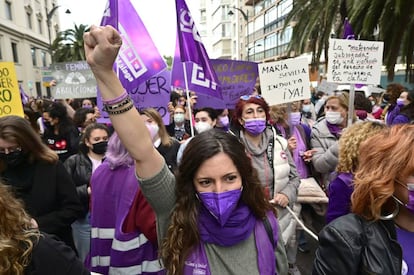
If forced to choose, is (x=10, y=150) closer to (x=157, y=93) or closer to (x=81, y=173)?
(x=81, y=173)

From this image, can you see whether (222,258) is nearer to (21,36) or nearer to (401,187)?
(401,187)

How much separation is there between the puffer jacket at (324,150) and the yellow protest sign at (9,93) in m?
3.18

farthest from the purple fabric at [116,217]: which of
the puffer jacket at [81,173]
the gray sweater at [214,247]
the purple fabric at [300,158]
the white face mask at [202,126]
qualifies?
the purple fabric at [300,158]

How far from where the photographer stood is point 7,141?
2402 mm

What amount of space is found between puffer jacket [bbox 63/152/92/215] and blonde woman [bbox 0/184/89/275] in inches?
81.0

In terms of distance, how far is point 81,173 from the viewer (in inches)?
138

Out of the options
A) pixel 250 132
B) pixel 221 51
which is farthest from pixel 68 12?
pixel 221 51

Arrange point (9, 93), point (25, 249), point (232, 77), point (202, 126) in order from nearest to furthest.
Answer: point (25, 249), point (9, 93), point (202, 126), point (232, 77)

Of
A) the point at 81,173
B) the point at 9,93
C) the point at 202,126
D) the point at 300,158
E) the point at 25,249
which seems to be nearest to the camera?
the point at 25,249

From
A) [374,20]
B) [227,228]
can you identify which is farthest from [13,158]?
[374,20]

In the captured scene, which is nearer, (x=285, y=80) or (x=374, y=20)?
(x=285, y=80)

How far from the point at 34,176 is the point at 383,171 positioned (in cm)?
222

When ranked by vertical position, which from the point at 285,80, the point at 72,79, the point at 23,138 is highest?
the point at 72,79

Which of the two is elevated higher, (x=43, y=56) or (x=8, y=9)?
(x=8, y=9)
